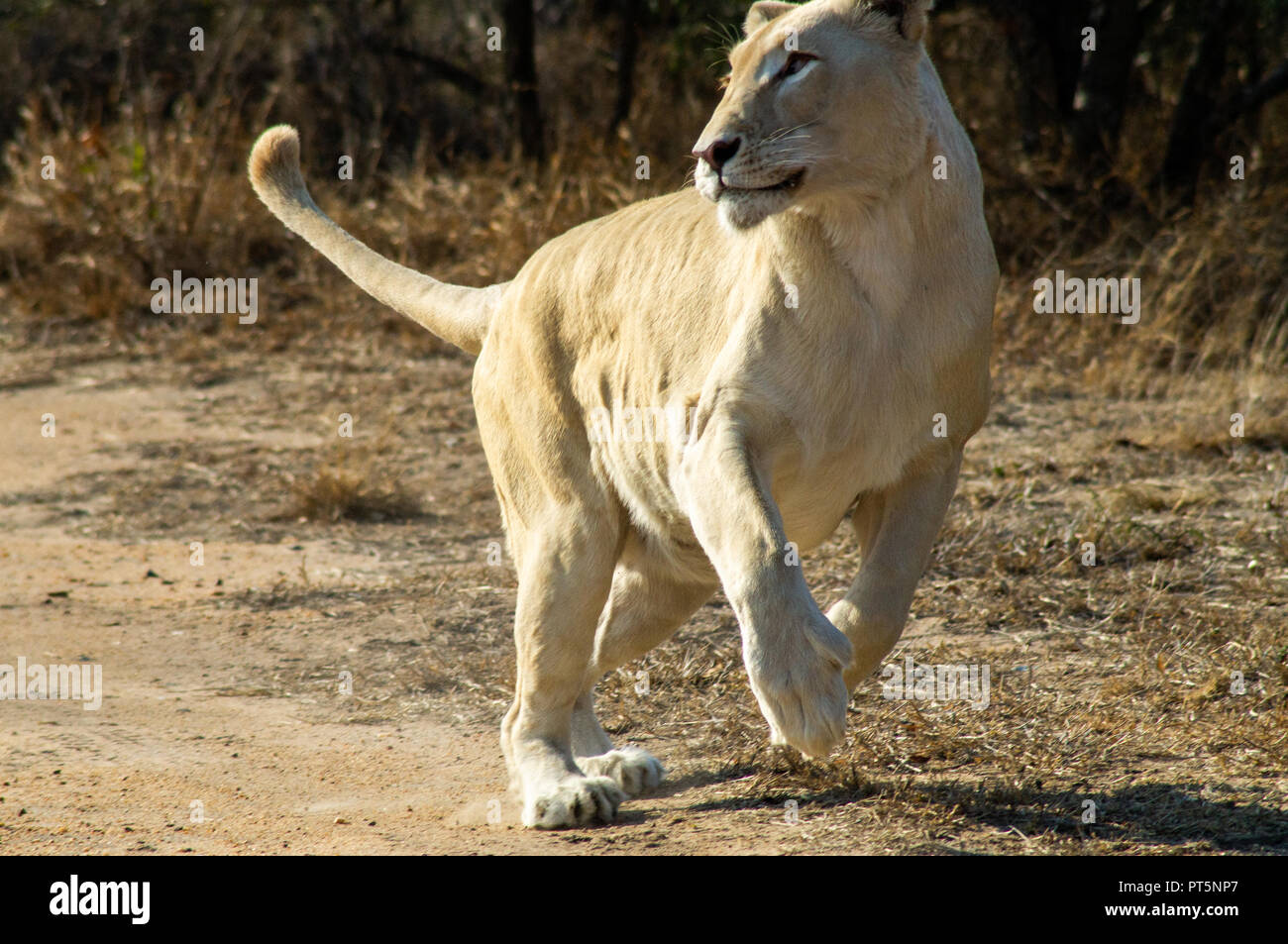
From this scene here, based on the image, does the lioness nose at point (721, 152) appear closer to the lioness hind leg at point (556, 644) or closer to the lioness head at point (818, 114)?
the lioness head at point (818, 114)

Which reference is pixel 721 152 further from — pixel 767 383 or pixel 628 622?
pixel 628 622

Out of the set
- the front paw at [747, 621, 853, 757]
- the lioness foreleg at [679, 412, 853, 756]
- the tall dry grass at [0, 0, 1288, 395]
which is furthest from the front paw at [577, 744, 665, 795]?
the tall dry grass at [0, 0, 1288, 395]

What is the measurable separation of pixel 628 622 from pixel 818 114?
5.23ft

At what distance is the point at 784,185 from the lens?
343 centimetres

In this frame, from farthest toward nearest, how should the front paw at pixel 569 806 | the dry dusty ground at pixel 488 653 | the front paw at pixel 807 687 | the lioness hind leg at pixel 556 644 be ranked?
the lioness hind leg at pixel 556 644
the front paw at pixel 569 806
the dry dusty ground at pixel 488 653
the front paw at pixel 807 687

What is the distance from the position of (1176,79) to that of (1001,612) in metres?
6.60

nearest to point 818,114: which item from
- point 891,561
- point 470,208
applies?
point 891,561

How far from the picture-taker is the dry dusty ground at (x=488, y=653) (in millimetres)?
3836

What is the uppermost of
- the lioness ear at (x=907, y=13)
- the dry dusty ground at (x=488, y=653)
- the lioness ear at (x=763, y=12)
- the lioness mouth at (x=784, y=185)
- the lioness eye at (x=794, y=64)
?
the lioness ear at (x=763, y=12)

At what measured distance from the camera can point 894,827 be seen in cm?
363

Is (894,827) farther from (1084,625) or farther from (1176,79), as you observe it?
(1176,79)

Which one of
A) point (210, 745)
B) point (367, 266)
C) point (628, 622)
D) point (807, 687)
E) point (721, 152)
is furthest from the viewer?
point (367, 266)

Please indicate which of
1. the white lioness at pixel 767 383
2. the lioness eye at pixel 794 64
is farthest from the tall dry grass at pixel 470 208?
the lioness eye at pixel 794 64

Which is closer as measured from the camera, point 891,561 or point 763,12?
point 891,561
